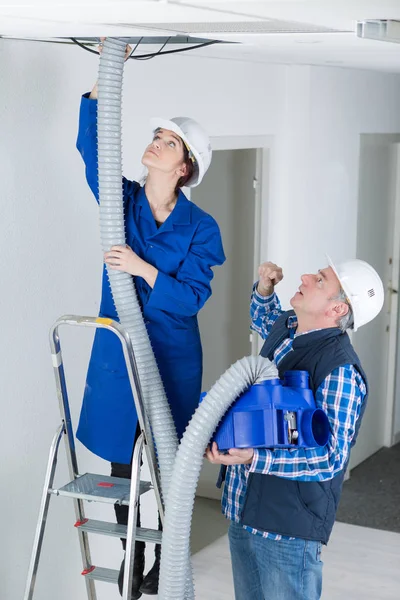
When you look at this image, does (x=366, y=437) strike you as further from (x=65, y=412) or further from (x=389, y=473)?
(x=65, y=412)

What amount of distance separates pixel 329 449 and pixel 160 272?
2.20 feet

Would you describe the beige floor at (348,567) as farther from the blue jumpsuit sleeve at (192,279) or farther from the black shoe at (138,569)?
the blue jumpsuit sleeve at (192,279)

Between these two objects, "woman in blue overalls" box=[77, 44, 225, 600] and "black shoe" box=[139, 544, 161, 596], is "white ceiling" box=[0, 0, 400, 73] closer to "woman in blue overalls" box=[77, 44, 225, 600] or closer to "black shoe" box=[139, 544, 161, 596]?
"woman in blue overalls" box=[77, 44, 225, 600]

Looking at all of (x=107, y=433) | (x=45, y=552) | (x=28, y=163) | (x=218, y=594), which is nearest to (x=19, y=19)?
(x=28, y=163)

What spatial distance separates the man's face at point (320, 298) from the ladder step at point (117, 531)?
768mm

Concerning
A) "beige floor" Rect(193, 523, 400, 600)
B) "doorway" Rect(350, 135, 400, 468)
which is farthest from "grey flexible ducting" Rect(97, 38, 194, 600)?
"doorway" Rect(350, 135, 400, 468)

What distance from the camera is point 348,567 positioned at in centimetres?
457

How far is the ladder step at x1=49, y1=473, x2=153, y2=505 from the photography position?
8.34 ft

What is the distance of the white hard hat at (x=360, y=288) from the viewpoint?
251 centimetres

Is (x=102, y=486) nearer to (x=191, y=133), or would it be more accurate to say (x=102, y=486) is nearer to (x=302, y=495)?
(x=302, y=495)

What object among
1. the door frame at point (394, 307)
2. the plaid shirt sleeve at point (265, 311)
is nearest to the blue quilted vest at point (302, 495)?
the plaid shirt sleeve at point (265, 311)

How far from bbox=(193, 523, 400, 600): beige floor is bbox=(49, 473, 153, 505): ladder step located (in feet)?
5.58

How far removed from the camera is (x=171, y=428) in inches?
104

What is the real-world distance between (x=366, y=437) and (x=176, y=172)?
13.6ft
